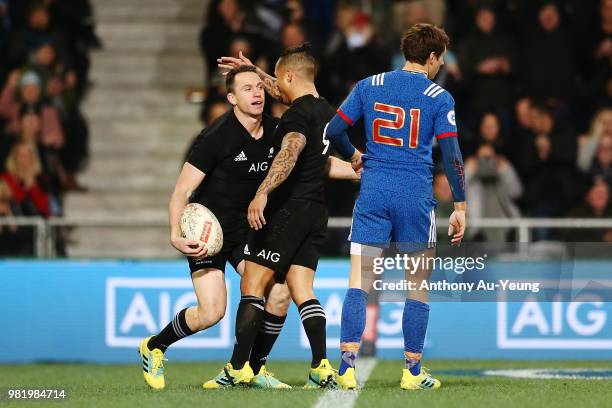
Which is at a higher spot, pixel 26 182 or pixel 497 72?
pixel 497 72

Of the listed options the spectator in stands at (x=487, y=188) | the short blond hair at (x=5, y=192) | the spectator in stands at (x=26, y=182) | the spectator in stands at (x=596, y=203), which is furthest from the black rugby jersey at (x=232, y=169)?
the spectator in stands at (x=26, y=182)

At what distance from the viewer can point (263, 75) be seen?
888 cm

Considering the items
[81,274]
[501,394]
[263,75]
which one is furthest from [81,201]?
[501,394]

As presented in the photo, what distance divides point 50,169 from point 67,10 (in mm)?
2413

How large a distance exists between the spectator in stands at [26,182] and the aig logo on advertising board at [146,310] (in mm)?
2059

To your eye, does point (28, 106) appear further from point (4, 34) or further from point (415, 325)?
point (415, 325)

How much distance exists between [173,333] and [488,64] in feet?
22.6

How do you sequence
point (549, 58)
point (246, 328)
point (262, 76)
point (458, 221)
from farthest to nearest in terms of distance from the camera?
1. point (549, 58)
2. point (262, 76)
3. point (246, 328)
4. point (458, 221)

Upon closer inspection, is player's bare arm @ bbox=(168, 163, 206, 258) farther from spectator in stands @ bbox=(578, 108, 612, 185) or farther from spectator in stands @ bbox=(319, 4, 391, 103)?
spectator in stands @ bbox=(578, 108, 612, 185)

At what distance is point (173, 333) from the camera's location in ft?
28.3

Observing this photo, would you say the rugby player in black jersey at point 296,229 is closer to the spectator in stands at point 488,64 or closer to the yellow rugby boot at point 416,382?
the yellow rugby boot at point 416,382

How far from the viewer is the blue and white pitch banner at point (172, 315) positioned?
469 inches

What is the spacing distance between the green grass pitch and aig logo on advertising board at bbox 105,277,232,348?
30.5 inches

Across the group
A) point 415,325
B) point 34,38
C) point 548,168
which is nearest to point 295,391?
point 415,325
